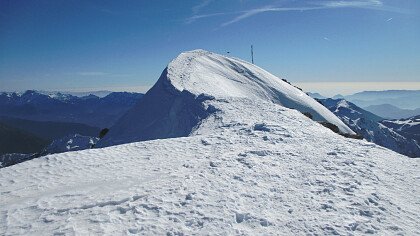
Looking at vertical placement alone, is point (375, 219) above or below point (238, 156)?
below

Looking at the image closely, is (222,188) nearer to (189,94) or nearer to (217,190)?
(217,190)

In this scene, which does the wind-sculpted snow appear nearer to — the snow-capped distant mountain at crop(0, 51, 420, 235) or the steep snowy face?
the snow-capped distant mountain at crop(0, 51, 420, 235)

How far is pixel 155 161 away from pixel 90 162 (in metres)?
2.55

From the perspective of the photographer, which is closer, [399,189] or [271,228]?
[271,228]

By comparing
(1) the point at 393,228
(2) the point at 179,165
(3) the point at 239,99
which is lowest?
(1) the point at 393,228

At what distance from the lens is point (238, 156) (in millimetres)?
12766

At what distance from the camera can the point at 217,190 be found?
374 inches

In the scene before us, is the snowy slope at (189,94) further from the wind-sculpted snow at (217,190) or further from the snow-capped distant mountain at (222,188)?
the wind-sculpted snow at (217,190)

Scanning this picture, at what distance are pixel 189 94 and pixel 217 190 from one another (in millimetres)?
20278

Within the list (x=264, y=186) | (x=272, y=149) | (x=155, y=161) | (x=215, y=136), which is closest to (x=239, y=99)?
(x=215, y=136)

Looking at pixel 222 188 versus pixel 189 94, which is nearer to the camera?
pixel 222 188

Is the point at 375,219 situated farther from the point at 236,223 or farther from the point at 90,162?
the point at 90,162

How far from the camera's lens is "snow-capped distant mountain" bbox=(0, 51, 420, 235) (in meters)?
7.78

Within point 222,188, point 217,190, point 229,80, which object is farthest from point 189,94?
point 217,190
